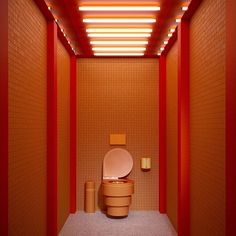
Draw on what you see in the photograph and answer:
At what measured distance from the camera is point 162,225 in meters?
3.83

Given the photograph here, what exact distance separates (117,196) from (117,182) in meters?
0.19

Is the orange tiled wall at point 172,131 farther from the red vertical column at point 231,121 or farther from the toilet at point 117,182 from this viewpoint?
the red vertical column at point 231,121

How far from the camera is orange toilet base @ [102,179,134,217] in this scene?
12.9 feet

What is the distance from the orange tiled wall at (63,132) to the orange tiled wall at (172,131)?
1.33m

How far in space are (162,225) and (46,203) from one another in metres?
1.58

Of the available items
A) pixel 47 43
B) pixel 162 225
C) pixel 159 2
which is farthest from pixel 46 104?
pixel 162 225

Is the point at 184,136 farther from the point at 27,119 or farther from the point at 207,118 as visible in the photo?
the point at 27,119

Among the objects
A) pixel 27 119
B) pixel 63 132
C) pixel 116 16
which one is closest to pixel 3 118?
pixel 27 119

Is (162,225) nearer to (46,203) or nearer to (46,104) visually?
(46,203)

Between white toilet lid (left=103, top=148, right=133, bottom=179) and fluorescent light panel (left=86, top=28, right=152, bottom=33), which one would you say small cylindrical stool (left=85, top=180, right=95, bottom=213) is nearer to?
white toilet lid (left=103, top=148, right=133, bottom=179)

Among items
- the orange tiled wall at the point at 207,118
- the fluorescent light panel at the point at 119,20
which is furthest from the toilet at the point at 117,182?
the fluorescent light panel at the point at 119,20

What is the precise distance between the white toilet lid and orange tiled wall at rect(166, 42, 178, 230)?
57 cm

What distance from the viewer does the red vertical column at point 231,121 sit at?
169 centimetres

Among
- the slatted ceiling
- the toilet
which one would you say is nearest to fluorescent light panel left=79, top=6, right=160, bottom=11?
the slatted ceiling
